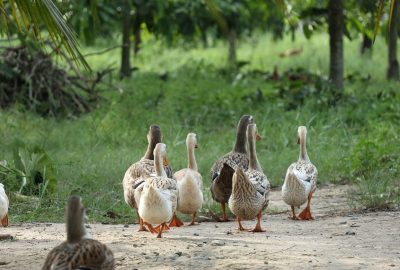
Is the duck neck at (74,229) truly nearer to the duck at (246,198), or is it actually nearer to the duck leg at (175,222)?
the duck at (246,198)

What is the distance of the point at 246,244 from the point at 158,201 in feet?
3.02

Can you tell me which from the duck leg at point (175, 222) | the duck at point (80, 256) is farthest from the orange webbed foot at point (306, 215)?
the duck at point (80, 256)

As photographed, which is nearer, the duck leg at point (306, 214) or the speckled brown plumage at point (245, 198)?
the speckled brown plumage at point (245, 198)

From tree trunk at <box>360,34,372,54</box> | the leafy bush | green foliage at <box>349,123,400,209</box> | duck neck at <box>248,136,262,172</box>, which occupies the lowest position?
green foliage at <box>349,123,400,209</box>

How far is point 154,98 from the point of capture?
15945 millimetres

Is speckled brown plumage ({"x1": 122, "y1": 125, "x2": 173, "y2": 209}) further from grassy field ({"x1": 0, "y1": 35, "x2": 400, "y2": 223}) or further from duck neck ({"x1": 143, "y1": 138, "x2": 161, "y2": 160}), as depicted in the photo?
grassy field ({"x1": 0, "y1": 35, "x2": 400, "y2": 223})

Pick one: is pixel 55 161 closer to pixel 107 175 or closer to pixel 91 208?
pixel 107 175

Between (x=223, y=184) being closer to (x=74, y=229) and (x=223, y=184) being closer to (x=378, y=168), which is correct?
(x=378, y=168)

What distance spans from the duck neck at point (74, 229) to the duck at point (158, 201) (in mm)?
1715

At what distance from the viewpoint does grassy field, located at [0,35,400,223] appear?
10523 mm

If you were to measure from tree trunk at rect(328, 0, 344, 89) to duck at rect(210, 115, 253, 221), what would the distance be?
5.52 metres

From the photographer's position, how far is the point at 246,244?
784 cm

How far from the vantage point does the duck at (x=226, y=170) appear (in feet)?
31.9

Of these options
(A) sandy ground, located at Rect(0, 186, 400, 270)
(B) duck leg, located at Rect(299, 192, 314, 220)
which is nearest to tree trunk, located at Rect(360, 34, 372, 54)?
(A) sandy ground, located at Rect(0, 186, 400, 270)
